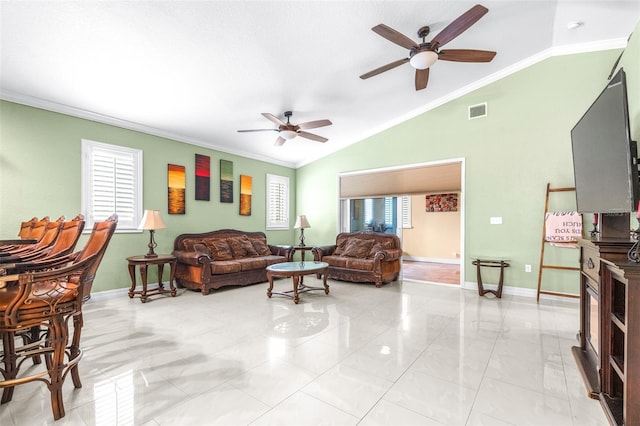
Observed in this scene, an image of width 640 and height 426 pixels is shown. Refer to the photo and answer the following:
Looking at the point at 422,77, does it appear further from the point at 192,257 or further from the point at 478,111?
the point at 192,257

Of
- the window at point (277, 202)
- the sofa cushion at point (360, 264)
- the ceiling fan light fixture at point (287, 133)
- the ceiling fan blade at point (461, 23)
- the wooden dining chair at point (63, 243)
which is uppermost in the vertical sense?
the ceiling fan blade at point (461, 23)

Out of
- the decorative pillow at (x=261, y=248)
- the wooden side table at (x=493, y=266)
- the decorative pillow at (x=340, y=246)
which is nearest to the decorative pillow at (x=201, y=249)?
the decorative pillow at (x=261, y=248)

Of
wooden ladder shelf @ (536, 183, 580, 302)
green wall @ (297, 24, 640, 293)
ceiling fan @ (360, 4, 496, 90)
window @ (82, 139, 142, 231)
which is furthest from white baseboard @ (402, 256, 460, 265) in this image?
window @ (82, 139, 142, 231)

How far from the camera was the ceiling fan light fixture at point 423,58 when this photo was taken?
9.72ft

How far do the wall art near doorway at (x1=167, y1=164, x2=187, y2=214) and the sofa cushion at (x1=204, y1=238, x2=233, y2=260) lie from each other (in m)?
0.77

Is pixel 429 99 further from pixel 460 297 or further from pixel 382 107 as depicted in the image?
pixel 460 297

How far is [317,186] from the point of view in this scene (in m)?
7.40

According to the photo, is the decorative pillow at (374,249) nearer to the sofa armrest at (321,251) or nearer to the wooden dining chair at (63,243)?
the sofa armrest at (321,251)

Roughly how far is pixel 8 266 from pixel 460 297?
16.4 feet

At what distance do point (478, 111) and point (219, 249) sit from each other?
5196 millimetres

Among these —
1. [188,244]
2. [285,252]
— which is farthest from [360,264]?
[188,244]

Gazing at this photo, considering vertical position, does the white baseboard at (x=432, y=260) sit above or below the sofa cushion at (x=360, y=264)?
below

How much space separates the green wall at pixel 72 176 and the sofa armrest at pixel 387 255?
3.21 m

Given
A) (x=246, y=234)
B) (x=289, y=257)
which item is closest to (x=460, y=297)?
(x=289, y=257)
